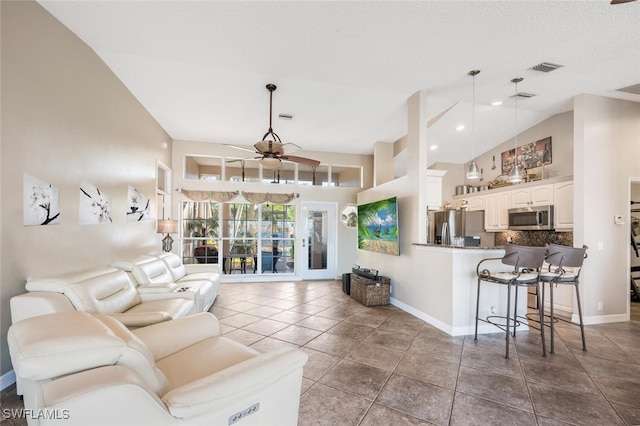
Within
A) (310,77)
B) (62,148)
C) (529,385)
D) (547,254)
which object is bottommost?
(529,385)

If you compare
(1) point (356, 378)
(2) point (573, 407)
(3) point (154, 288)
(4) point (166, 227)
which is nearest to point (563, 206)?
(2) point (573, 407)

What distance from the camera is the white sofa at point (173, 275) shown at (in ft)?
11.5

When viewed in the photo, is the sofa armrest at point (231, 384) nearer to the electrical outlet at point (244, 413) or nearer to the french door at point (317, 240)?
the electrical outlet at point (244, 413)

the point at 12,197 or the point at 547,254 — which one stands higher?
the point at 12,197

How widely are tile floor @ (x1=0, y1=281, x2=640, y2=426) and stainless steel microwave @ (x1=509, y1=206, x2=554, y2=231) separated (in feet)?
5.44

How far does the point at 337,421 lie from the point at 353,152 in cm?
631

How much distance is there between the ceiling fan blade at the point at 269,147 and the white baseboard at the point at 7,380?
3.12m

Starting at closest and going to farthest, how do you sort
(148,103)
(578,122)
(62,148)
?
(62,148)
(578,122)
(148,103)

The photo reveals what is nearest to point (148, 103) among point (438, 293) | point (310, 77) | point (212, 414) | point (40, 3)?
point (40, 3)

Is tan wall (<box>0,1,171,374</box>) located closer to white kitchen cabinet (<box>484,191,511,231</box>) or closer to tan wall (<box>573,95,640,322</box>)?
tan wall (<box>573,95,640,322</box>)

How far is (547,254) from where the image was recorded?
3070mm

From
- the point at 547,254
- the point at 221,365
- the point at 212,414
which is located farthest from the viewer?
the point at 547,254

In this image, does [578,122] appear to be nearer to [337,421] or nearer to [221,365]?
[337,421]

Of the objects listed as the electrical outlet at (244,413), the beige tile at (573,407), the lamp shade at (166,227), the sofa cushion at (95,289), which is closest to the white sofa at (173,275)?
the sofa cushion at (95,289)
